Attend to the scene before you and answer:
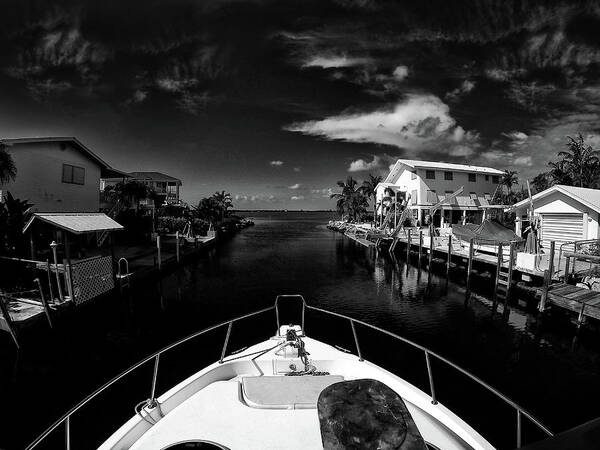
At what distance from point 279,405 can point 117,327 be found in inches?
517

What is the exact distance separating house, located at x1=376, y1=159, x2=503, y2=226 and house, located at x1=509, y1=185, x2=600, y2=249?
1693 centimetres

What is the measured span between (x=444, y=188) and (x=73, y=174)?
43184 mm

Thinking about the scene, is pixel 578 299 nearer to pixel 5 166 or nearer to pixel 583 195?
pixel 583 195

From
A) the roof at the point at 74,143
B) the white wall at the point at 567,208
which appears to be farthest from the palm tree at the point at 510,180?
the roof at the point at 74,143

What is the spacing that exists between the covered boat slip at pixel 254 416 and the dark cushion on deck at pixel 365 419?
3.47 feet

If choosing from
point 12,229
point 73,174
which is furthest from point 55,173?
point 12,229

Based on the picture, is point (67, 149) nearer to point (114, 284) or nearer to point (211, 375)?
point (114, 284)

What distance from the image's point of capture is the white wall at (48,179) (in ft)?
67.4

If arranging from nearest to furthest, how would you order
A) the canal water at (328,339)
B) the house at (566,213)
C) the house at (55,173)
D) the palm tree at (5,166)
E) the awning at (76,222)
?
the canal water at (328,339)
the awning at (76,222)
the palm tree at (5,166)
the house at (55,173)
the house at (566,213)

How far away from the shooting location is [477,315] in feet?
58.5

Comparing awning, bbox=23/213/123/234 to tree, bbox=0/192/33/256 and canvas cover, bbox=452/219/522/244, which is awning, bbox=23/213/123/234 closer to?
tree, bbox=0/192/33/256

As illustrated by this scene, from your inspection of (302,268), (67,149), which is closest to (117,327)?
(67,149)

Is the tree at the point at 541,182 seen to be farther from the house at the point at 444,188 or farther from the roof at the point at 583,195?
the roof at the point at 583,195

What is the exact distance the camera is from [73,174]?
80.3 ft
